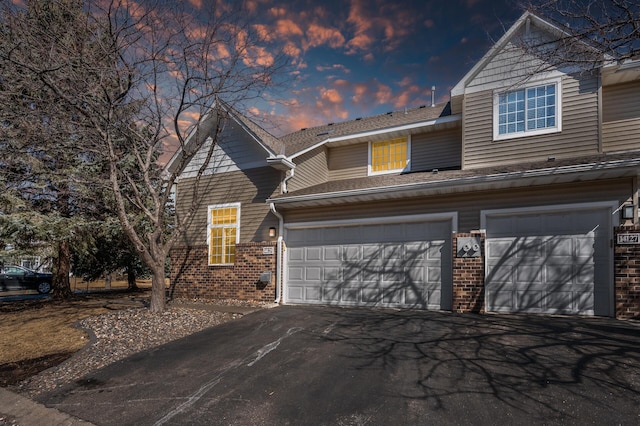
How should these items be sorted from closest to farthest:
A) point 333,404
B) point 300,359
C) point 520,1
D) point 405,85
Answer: point 333,404 < point 300,359 < point 520,1 < point 405,85

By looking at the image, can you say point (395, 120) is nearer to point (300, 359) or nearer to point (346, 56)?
point (346, 56)

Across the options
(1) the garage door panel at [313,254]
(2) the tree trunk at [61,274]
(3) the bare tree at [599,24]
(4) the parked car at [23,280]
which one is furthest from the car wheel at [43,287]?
(3) the bare tree at [599,24]

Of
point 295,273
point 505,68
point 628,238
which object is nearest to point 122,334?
point 295,273

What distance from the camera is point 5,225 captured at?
11.0 metres

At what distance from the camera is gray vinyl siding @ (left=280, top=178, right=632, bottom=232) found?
7.60m

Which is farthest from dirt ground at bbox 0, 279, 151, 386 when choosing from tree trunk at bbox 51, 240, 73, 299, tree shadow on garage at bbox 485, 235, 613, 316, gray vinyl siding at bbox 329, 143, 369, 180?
tree shadow on garage at bbox 485, 235, 613, 316

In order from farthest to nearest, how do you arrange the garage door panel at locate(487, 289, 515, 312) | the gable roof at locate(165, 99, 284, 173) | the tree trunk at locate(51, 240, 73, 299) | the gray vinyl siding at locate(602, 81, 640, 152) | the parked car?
the parked car → the tree trunk at locate(51, 240, 73, 299) → the gable roof at locate(165, 99, 284, 173) → the gray vinyl siding at locate(602, 81, 640, 152) → the garage door panel at locate(487, 289, 515, 312)

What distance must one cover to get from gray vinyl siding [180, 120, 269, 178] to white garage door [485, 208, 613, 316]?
24.4ft

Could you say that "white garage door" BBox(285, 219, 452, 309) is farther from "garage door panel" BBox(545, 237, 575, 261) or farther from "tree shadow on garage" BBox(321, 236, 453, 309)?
"garage door panel" BBox(545, 237, 575, 261)

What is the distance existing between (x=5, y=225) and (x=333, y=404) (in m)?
12.1

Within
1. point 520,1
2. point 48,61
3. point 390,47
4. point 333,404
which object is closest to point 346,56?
point 390,47

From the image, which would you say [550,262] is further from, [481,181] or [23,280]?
[23,280]

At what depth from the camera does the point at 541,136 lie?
9.31 m

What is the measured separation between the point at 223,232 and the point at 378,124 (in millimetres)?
6850
